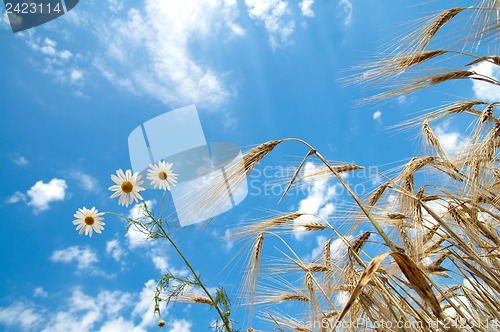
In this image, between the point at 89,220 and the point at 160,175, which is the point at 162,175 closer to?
the point at 160,175

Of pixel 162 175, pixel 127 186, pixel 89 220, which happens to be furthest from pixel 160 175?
pixel 89 220

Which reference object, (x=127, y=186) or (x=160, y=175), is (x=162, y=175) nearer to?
(x=160, y=175)

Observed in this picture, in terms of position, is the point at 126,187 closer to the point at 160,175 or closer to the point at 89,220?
the point at 160,175

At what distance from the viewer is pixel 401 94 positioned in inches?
72.8

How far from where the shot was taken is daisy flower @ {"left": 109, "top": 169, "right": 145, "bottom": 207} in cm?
147

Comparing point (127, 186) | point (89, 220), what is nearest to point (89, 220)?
point (89, 220)

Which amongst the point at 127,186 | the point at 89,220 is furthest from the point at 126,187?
the point at 89,220

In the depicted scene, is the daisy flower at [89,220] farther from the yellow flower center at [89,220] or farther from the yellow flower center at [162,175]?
the yellow flower center at [162,175]

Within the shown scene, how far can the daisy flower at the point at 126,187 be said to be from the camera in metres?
1.47

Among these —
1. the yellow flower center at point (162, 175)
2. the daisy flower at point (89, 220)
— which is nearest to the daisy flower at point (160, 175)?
the yellow flower center at point (162, 175)

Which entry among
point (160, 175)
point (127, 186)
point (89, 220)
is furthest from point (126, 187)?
point (89, 220)

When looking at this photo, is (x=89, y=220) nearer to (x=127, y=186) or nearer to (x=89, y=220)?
(x=89, y=220)

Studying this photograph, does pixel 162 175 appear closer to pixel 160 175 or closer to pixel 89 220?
pixel 160 175

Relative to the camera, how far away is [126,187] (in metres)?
1.50
